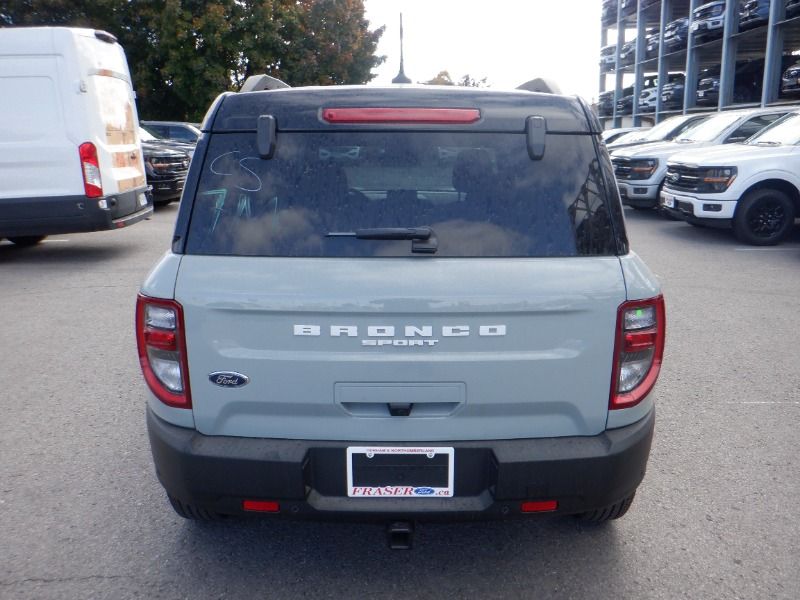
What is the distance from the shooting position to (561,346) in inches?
99.8

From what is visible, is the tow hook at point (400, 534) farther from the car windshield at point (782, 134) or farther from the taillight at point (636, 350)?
the car windshield at point (782, 134)

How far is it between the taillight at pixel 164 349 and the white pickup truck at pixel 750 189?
10152 millimetres

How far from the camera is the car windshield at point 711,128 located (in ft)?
45.9

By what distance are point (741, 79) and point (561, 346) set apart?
24.5 m

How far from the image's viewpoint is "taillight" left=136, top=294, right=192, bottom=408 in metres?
2.56

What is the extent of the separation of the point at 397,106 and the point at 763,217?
1005 centimetres

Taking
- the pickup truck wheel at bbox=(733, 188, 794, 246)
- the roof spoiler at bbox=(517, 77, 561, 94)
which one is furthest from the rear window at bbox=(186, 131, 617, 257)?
the pickup truck wheel at bbox=(733, 188, 794, 246)

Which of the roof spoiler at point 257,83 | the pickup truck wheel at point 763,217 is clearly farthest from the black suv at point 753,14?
the roof spoiler at point 257,83

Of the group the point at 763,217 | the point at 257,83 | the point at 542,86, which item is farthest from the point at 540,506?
the point at 763,217

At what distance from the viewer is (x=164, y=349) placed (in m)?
2.61

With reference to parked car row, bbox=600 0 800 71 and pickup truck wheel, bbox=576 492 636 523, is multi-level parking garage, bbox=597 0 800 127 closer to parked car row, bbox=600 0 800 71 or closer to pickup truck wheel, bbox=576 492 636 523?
parked car row, bbox=600 0 800 71

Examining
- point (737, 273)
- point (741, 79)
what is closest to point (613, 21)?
point (741, 79)

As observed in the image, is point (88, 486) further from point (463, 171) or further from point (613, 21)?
point (613, 21)

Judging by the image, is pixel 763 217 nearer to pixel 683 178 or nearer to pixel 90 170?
pixel 683 178
